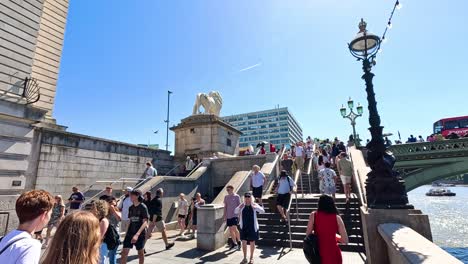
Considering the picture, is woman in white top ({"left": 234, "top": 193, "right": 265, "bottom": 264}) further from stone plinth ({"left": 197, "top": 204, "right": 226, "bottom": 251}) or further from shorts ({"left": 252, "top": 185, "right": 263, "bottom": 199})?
shorts ({"left": 252, "top": 185, "right": 263, "bottom": 199})

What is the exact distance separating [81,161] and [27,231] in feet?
41.2

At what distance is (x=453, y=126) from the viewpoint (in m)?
27.2

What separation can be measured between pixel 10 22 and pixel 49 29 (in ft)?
23.7

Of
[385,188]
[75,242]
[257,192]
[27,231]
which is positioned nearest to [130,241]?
[27,231]

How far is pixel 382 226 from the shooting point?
13.8 feet

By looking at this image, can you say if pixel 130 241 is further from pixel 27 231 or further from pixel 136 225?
pixel 27 231

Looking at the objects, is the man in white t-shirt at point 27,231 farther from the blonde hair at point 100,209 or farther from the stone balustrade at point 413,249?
the stone balustrade at point 413,249

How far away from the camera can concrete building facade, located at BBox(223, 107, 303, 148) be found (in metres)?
120

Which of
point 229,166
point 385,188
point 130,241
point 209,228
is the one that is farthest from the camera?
point 229,166

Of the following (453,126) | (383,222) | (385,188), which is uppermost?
(453,126)

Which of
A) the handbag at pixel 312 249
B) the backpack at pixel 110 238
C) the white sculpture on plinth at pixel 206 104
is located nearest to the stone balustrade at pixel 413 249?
the handbag at pixel 312 249

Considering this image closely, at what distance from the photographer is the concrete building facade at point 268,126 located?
119688 mm

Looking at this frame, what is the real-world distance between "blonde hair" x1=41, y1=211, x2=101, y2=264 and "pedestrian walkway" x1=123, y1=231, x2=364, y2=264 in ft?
18.5

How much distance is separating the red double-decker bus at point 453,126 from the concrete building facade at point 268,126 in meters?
85.9
